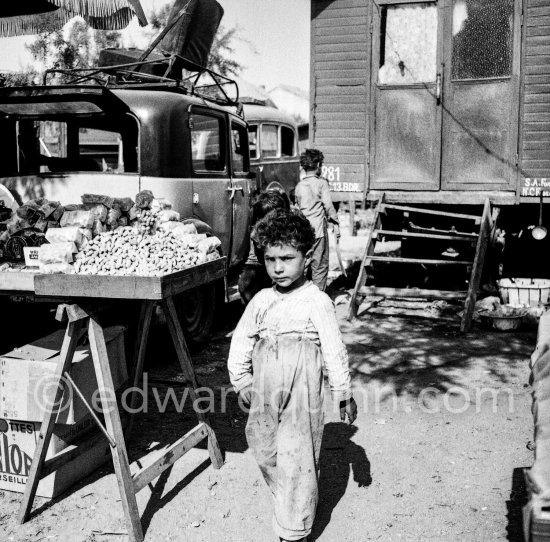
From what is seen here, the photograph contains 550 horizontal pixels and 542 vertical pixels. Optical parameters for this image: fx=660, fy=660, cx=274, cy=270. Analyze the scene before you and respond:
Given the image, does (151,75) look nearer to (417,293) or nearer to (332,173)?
(332,173)

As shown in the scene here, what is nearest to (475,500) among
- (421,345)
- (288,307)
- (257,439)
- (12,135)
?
(257,439)

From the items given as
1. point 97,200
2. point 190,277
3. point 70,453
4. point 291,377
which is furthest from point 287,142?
point 291,377

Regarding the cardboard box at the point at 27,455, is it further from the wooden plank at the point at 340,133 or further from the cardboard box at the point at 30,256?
the wooden plank at the point at 340,133

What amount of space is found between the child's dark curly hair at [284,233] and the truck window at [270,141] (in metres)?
9.08

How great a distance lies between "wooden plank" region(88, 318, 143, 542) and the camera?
3250mm

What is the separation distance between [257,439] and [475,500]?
54.6 inches

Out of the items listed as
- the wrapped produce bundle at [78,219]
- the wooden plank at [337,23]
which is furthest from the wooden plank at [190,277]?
the wooden plank at [337,23]

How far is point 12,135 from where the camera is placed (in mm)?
6621

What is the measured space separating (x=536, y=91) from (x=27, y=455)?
7.52m

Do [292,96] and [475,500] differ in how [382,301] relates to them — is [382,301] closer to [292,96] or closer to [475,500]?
[475,500]

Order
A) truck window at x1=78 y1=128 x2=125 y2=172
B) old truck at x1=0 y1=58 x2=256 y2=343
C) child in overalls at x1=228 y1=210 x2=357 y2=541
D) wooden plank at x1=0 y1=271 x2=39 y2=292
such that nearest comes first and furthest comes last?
child in overalls at x1=228 y1=210 x2=357 y2=541 < wooden plank at x1=0 y1=271 x2=39 y2=292 < old truck at x1=0 y1=58 x2=256 y2=343 < truck window at x1=78 y1=128 x2=125 y2=172

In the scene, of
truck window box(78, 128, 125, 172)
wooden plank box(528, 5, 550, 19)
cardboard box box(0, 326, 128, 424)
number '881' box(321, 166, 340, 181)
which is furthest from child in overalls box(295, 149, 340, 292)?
cardboard box box(0, 326, 128, 424)

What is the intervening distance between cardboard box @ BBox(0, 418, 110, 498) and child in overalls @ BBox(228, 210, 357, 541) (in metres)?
1.22

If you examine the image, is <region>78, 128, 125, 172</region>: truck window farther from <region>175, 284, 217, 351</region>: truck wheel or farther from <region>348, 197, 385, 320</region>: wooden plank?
<region>348, 197, 385, 320</region>: wooden plank
